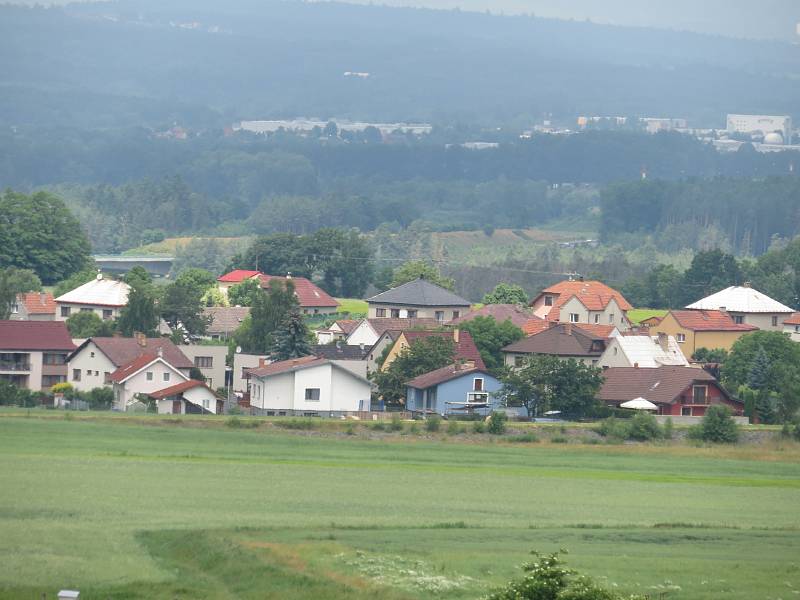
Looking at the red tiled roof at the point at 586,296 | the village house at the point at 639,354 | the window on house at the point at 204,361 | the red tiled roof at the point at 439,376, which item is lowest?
the red tiled roof at the point at 439,376

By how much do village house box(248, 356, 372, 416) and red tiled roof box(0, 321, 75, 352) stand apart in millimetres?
8062

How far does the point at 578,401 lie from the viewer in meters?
57.2

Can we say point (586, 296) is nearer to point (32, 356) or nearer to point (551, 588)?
point (32, 356)

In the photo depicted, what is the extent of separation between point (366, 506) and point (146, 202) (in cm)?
15844

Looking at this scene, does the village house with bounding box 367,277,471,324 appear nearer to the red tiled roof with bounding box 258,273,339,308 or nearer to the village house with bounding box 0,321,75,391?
the red tiled roof with bounding box 258,273,339,308

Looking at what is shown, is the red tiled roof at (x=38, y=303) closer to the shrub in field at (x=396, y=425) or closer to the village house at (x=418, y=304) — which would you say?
the village house at (x=418, y=304)

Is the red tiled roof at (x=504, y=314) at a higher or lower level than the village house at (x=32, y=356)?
higher

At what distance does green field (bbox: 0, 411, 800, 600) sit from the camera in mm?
26250

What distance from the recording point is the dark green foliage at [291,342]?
215 ft

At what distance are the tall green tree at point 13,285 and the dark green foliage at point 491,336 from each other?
18268 millimetres

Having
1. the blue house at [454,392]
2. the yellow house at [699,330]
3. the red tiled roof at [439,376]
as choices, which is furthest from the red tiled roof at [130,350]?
the yellow house at [699,330]

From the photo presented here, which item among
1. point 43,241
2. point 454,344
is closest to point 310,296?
point 43,241

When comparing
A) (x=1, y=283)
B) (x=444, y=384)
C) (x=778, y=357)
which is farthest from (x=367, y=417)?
(x=1, y=283)

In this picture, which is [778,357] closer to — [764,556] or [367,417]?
[367,417]
